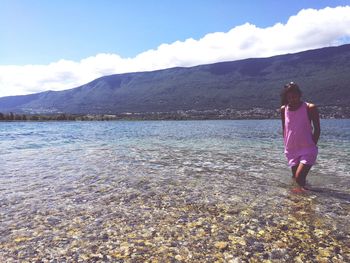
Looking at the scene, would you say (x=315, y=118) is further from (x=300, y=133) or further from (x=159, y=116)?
(x=159, y=116)

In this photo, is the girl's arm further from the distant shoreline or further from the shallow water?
the distant shoreline

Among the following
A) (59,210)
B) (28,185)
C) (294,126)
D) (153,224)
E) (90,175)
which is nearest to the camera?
(153,224)

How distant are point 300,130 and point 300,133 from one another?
10 cm

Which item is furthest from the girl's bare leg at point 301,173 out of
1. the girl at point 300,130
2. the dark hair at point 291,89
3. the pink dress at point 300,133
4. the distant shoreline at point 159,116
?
the distant shoreline at point 159,116

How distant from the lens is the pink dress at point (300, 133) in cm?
1064

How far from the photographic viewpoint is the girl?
10461 mm

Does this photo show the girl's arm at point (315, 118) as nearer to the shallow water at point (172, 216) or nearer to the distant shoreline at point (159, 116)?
the shallow water at point (172, 216)

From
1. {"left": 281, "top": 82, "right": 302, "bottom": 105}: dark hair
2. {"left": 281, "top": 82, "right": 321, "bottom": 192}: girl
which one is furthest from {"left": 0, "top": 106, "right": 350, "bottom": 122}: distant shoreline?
{"left": 281, "top": 82, "right": 302, "bottom": 105}: dark hair

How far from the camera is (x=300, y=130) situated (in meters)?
10.8

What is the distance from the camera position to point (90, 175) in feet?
45.7

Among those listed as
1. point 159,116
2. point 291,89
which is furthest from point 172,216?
point 159,116

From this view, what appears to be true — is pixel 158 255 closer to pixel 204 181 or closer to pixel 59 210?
pixel 59 210

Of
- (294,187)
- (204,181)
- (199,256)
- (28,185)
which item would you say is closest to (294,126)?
(294,187)

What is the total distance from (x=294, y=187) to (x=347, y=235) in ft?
14.5
